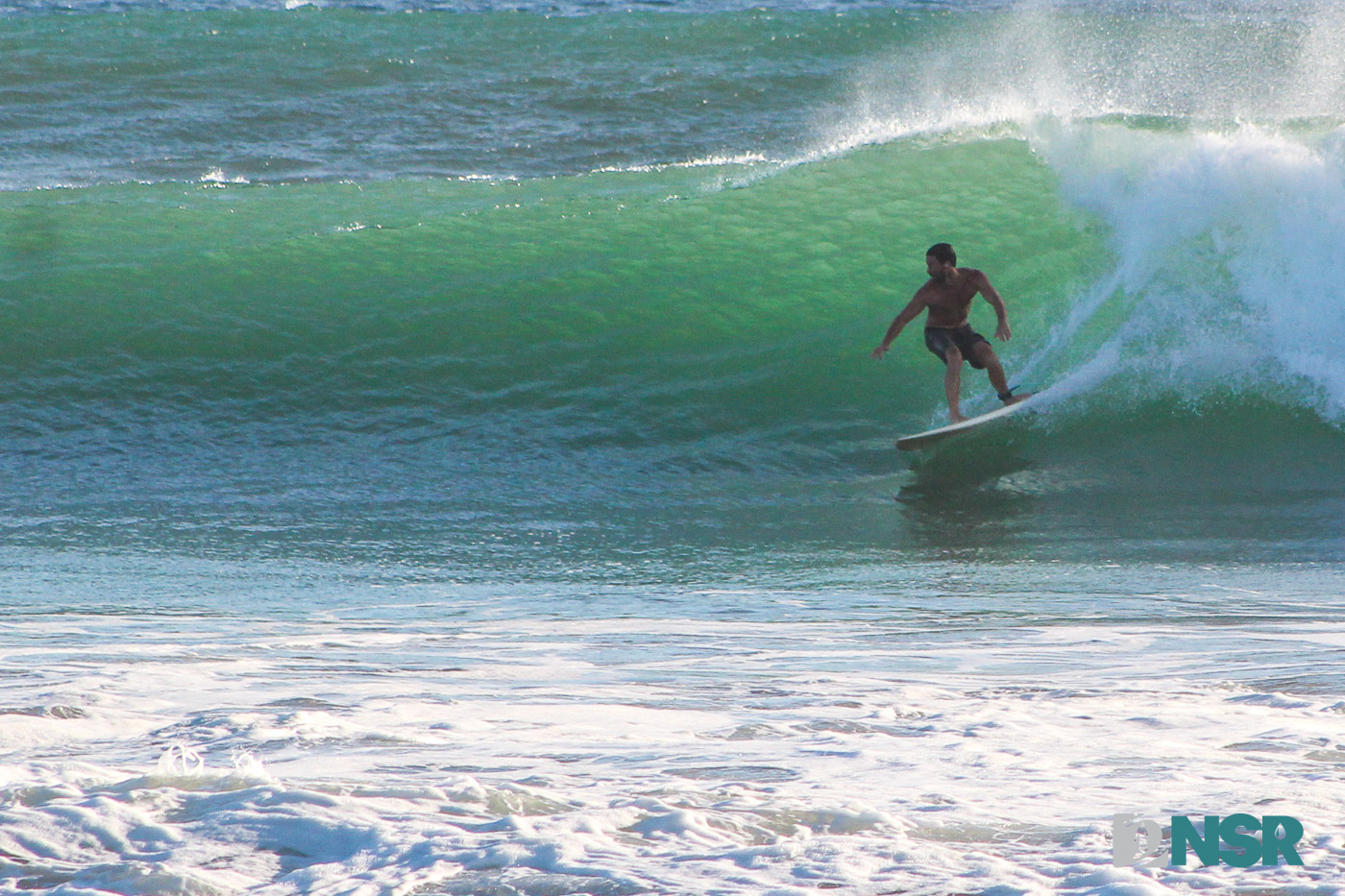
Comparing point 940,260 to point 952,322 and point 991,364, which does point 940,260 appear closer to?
point 952,322

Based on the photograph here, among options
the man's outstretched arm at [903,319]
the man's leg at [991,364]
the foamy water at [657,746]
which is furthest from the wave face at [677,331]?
the foamy water at [657,746]

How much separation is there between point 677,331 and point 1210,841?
22.5 ft

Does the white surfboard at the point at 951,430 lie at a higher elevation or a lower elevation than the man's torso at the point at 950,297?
lower

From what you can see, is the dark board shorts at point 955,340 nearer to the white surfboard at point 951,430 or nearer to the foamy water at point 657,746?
the white surfboard at point 951,430

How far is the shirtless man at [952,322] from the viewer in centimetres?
733

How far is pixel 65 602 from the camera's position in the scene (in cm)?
489

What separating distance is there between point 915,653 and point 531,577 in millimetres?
1947

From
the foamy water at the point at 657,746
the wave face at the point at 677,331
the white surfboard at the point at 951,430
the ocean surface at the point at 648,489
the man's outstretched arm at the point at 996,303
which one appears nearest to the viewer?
the foamy water at the point at 657,746

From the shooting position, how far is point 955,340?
7.41 meters

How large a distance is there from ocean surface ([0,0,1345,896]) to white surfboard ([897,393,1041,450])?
0.10m

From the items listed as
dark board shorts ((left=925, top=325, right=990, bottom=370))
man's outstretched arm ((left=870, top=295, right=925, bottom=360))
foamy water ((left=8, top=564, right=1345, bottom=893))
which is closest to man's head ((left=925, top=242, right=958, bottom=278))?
man's outstretched arm ((left=870, top=295, right=925, bottom=360))

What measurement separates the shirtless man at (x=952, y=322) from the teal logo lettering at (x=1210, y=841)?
16.2 ft

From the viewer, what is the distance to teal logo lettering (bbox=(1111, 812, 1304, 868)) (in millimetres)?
2385

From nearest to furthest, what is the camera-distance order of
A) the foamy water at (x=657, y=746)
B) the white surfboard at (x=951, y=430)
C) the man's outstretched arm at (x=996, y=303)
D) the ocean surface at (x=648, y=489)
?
the foamy water at (x=657, y=746) < the ocean surface at (x=648, y=489) < the man's outstretched arm at (x=996, y=303) < the white surfboard at (x=951, y=430)
